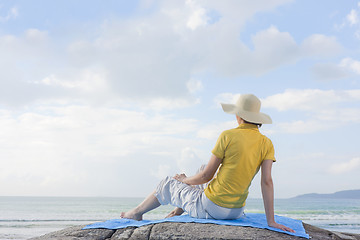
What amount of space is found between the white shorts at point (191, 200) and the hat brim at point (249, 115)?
1.03m

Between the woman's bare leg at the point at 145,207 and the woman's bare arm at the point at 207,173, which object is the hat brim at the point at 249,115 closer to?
the woman's bare arm at the point at 207,173

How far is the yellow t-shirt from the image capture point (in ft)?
13.4

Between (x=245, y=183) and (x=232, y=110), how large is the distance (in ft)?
2.78

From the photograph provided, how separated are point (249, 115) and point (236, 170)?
64 centimetres

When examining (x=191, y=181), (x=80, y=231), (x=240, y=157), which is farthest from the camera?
(x=80, y=231)

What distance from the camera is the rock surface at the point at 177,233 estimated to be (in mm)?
4141

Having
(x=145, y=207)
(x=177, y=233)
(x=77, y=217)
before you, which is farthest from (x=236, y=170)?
(x=77, y=217)

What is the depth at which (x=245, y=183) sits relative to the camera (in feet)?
13.8

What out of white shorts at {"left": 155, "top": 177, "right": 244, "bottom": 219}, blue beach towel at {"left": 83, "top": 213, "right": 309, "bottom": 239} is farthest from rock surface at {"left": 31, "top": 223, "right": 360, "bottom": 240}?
white shorts at {"left": 155, "top": 177, "right": 244, "bottom": 219}

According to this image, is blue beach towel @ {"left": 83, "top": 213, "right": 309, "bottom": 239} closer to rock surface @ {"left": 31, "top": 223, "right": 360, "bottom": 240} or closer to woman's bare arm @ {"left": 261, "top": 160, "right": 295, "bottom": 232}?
rock surface @ {"left": 31, "top": 223, "right": 360, "bottom": 240}

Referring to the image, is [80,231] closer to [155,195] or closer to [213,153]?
[155,195]

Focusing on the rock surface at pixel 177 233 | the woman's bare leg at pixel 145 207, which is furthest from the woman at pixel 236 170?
the woman's bare leg at pixel 145 207

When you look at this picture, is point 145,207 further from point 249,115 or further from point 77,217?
point 77,217

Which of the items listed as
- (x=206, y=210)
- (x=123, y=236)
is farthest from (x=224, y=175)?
(x=123, y=236)
